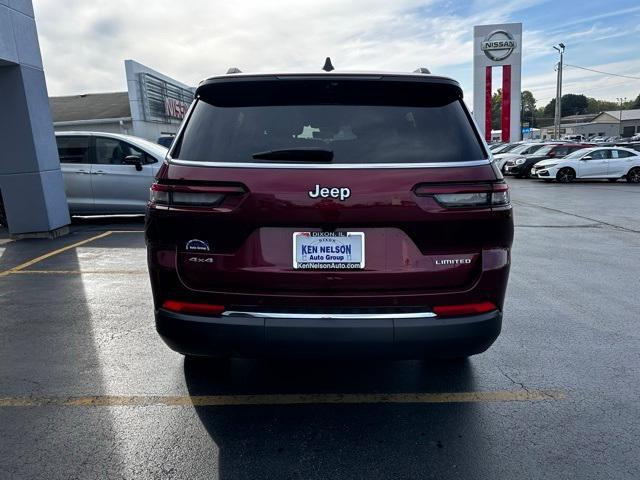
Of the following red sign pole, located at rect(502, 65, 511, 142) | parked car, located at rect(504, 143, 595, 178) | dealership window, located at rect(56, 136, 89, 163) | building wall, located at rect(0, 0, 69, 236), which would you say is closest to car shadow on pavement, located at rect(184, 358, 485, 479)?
building wall, located at rect(0, 0, 69, 236)

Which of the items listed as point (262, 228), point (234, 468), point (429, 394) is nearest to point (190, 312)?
point (262, 228)

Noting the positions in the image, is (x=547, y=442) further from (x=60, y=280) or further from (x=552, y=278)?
(x=60, y=280)

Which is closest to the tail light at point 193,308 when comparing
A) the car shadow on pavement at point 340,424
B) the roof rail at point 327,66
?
the car shadow on pavement at point 340,424

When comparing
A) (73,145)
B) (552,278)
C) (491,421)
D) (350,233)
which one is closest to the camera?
(350,233)

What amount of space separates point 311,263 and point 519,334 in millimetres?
2463

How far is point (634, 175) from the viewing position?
2097 centimetres

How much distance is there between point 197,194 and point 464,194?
132 centimetres

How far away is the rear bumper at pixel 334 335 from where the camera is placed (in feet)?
8.16

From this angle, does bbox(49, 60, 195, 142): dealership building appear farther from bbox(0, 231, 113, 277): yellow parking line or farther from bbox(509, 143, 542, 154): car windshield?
bbox(509, 143, 542, 154): car windshield

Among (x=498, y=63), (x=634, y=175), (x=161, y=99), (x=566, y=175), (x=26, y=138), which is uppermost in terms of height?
(x=498, y=63)

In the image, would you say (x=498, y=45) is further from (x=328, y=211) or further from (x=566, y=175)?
(x=328, y=211)

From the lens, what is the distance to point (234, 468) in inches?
97.0

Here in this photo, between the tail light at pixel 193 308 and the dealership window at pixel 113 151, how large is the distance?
7.43 metres

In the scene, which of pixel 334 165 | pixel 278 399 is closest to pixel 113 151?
pixel 278 399
